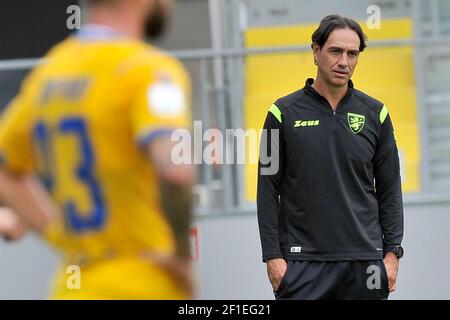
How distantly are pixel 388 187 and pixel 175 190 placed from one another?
2760 mm

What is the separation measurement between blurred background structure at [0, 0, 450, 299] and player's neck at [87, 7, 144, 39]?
4796mm

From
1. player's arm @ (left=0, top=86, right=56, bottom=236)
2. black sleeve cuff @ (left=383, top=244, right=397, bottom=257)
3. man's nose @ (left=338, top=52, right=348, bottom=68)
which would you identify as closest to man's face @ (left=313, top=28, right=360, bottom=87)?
man's nose @ (left=338, top=52, right=348, bottom=68)

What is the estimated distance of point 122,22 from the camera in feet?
9.55

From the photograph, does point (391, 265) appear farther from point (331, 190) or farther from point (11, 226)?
point (11, 226)

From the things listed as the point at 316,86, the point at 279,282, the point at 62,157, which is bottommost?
the point at 279,282

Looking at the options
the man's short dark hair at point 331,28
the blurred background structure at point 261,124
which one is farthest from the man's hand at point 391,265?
the blurred background structure at point 261,124

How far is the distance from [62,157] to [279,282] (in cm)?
255

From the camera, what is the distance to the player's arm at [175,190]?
271 centimetres

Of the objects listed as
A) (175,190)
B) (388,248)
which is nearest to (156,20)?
(175,190)

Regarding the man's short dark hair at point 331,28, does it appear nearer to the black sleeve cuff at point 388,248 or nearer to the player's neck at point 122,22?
the black sleeve cuff at point 388,248

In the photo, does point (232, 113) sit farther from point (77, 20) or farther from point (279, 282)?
point (279, 282)

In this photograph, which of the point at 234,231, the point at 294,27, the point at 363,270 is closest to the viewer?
the point at 363,270
